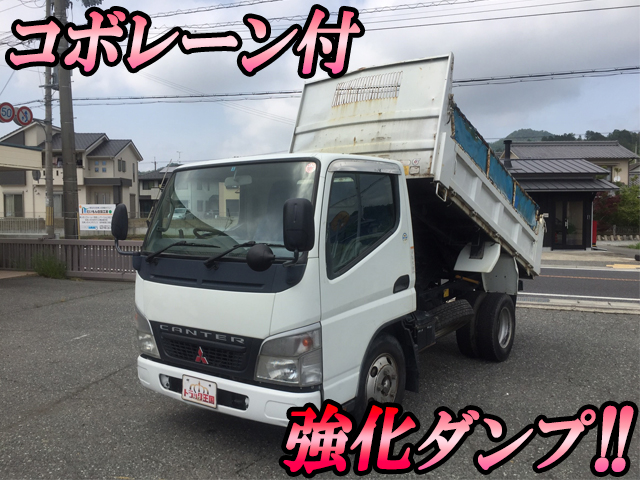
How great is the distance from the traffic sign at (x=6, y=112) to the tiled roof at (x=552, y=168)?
58.6ft

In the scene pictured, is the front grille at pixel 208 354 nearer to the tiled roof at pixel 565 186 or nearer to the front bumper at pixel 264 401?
the front bumper at pixel 264 401

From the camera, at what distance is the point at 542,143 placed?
116 ft

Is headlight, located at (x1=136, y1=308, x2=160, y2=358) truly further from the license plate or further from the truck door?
the truck door

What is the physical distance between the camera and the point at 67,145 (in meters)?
12.5

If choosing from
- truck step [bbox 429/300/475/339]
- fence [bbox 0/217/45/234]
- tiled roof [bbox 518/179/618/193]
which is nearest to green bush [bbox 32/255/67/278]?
truck step [bbox 429/300/475/339]

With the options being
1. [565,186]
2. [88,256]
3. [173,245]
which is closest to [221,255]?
[173,245]

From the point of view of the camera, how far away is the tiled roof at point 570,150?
109 ft

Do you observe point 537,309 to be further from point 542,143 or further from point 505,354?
point 542,143

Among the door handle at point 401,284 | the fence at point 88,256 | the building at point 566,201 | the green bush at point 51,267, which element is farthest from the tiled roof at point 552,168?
the door handle at point 401,284

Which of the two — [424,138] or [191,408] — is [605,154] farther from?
[191,408]

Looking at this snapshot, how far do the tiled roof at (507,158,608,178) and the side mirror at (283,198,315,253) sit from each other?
19.9 metres

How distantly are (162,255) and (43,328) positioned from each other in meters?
4.80

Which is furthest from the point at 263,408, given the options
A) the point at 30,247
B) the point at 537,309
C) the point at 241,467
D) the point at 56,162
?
the point at 56,162

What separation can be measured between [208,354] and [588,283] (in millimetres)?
10974
